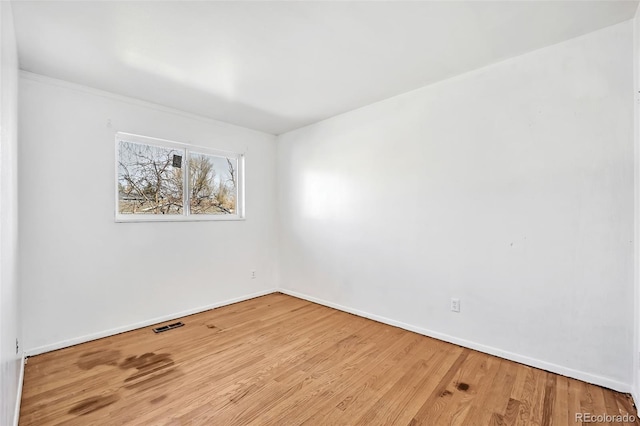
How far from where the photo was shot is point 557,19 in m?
1.87

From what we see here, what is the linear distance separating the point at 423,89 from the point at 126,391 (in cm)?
354

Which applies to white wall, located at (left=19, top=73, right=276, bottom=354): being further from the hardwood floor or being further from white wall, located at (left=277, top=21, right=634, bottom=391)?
white wall, located at (left=277, top=21, right=634, bottom=391)

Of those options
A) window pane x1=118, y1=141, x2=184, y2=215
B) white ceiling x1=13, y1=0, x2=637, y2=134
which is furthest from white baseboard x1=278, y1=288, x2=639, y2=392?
window pane x1=118, y1=141, x2=184, y2=215

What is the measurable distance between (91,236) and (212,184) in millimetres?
1452

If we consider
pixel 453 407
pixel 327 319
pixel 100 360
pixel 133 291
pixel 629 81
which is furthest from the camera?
pixel 327 319

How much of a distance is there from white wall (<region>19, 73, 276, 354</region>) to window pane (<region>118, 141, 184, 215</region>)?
0.17 meters

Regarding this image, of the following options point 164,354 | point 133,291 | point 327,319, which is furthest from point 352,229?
point 133,291

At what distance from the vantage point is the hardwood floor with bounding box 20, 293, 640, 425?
1717 mm

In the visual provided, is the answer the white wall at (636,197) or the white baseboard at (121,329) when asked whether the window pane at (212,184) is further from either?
the white wall at (636,197)

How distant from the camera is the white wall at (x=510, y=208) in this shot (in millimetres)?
1953

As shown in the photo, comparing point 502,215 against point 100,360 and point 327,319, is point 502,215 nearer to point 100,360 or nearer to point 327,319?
point 327,319

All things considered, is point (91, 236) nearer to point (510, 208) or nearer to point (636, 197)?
point (510, 208)

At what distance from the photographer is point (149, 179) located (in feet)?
10.8

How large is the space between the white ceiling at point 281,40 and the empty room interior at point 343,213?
0.02 m
